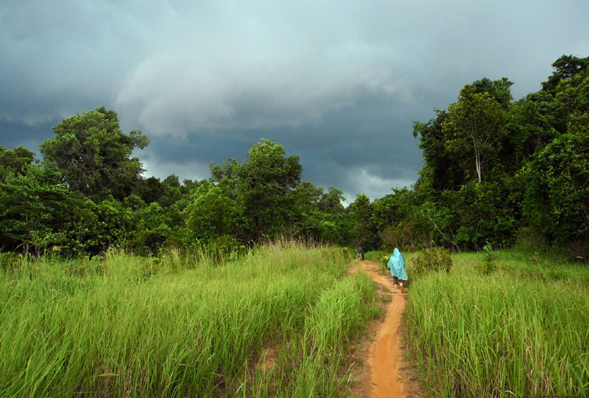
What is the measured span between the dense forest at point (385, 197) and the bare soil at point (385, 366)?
7.51m

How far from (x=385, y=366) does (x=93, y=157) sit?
30846 mm

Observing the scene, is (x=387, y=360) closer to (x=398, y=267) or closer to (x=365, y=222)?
(x=398, y=267)

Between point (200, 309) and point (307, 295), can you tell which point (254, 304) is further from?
point (307, 295)

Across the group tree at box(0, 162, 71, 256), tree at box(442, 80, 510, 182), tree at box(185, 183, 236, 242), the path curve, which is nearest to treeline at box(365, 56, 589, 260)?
tree at box(442, 80, 510, 182)

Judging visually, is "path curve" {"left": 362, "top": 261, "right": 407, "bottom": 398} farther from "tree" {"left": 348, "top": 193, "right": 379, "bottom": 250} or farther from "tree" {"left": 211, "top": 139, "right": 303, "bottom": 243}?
"tree" {"left": 348, "top": 193, "right": 379, "bottom": 250}

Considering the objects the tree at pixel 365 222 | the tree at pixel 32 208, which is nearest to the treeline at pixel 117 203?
the tree at pixel 32 208

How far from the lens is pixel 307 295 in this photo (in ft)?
16.0

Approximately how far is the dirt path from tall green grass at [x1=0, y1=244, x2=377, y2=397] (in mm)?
308

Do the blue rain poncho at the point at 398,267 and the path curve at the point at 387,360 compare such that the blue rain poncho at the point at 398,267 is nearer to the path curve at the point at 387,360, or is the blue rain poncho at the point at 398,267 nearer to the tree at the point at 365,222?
the path curve at the point at 387,360

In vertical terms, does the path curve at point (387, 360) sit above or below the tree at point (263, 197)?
below

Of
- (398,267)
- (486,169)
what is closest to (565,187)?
(398,267)

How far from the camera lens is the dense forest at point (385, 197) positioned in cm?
1052

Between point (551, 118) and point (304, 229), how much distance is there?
20.1 metres

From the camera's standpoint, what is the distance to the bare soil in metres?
2.82
